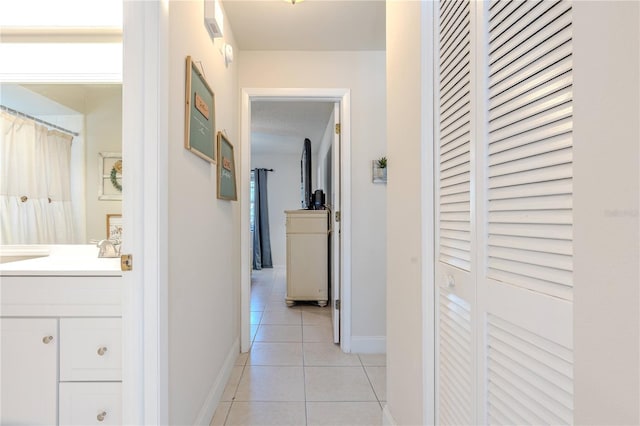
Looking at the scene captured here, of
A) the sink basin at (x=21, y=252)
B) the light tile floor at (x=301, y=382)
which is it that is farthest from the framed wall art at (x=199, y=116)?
the light tile floor at (x=301, y=382)

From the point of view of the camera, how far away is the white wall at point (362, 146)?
248 cm

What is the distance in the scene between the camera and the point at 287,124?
443 cm

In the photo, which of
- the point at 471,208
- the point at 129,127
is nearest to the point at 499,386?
the point at 471,208

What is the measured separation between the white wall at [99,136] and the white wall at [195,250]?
20.7 inches

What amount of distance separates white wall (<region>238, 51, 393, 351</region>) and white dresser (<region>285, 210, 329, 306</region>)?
1221mm

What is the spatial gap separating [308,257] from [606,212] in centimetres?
338

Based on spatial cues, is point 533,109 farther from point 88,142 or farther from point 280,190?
point 280,190

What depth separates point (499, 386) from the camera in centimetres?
72

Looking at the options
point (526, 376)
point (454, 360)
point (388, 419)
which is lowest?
point (388, 419)

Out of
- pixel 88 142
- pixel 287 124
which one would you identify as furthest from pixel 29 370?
pixel 287 124

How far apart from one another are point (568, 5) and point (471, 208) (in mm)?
452

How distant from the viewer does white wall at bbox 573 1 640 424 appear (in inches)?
14.9

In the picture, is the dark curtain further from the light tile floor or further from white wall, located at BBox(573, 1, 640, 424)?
white wall, located at BBox(573, 1, 640, 424)

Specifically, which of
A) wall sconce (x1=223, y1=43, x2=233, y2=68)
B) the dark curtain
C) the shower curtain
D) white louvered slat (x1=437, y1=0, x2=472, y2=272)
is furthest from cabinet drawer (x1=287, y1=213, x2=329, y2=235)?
white louvered slat (x1=437, y1=0, x2=472, y2=272)
